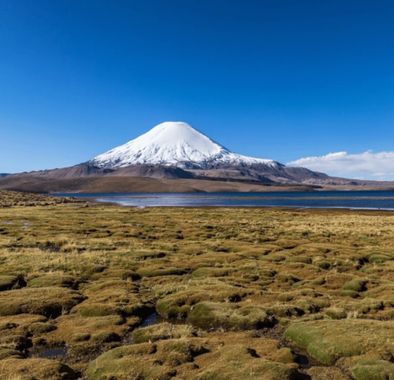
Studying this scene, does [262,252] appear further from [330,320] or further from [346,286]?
[330,320]

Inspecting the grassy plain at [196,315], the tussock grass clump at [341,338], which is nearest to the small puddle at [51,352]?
the grassy plain at [196,315]

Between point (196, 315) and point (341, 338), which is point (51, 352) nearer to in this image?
point (196, 315)

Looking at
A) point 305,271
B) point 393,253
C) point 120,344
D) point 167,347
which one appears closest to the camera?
point 167,347

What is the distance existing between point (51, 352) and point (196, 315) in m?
7.92

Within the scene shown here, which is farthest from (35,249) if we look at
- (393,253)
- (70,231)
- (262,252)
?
(393,253)

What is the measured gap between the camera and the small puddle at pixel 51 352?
53.8ft

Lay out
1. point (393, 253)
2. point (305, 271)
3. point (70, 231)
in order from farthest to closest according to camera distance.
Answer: point (70, 231), point (393, 253), point (305, 271)

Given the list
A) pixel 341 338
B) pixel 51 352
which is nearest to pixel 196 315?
pixel 51 352

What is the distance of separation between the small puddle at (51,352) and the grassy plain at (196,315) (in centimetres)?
4

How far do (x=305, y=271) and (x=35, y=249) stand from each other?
2946cm

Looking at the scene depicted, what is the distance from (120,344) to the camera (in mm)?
17594

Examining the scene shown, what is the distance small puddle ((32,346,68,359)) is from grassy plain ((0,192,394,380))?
4 cm

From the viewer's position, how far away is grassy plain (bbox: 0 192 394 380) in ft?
47.8

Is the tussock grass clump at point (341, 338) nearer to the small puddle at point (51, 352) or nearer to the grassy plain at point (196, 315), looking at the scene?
the grassy plain at point (196, 315)
